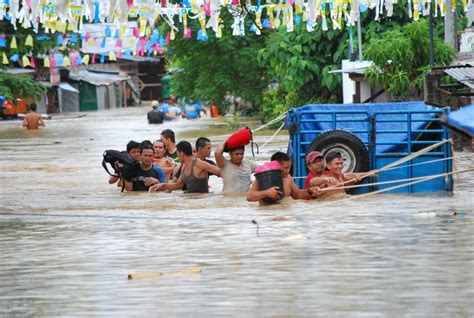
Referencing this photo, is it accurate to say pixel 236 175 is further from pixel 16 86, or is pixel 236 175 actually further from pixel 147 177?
pixel 16 86

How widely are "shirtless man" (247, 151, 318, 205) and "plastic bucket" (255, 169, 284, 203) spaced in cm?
5

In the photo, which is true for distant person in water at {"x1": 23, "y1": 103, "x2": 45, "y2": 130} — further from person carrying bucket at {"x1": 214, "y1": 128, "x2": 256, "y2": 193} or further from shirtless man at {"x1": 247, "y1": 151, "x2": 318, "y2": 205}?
shirtless man at {"x1": 247, "y1": 151, "x2": 318, "y2": 205}

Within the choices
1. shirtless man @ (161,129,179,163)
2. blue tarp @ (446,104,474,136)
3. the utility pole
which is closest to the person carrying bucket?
shirtless man @ (161,129,179,163)

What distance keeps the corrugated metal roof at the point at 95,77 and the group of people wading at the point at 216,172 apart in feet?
202

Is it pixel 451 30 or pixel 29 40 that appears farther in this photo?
pixel 29 40

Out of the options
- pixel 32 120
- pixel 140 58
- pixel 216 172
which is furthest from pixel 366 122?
pixel 140 58

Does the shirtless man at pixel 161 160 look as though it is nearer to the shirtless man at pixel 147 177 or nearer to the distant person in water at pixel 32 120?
the shirtless man at pixel 147 177

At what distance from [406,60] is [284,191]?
38.7 ft

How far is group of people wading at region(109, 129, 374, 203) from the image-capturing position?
14927 millimetres

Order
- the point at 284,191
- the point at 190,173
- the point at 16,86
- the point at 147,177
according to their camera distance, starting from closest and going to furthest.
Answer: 1. the point at 284,191
2. the point at 190,173
3. the point at 147,177
4. the point at 16,86

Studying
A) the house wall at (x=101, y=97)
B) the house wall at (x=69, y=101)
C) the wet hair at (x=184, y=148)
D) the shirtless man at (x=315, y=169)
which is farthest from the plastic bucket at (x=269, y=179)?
the house wall at (x=101, y=97)

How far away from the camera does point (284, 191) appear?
14789mm

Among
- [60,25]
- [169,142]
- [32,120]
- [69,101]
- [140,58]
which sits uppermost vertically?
[60,25]

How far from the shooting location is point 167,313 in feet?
26.9
